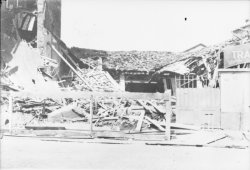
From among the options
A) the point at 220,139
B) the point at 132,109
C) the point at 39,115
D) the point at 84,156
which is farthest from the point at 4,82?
the point at 220,139

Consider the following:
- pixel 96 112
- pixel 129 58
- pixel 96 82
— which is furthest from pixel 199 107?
pixel 129 58

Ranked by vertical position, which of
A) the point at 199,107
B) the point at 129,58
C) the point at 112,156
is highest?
the point at 129,58

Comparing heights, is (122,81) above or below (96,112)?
above

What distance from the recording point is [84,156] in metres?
9.12

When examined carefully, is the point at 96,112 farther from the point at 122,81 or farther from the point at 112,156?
the point at 112,156

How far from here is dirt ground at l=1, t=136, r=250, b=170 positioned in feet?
27.2

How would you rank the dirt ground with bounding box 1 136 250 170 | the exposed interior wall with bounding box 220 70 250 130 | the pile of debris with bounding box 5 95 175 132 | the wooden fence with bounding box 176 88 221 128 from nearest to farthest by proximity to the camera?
the dirt ground with bounding box 1 136 250 170, the pile of debris with bounding box 5 95 175 132, the exposed interior wall with bounding box 220 70 250 130, the wooden fence with bounding box 176 88 221 128

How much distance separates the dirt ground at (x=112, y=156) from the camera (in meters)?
8.28

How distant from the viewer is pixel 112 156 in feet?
30.3

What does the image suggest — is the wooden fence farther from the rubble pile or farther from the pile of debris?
the rubble pile

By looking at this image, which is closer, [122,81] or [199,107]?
[199,107]

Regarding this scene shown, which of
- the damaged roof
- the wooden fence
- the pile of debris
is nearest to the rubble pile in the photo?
the damaged roof

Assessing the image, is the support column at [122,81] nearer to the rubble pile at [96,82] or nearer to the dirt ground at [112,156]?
the rubble pile at [96,82]

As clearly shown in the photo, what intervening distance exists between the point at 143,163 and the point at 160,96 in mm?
3183
